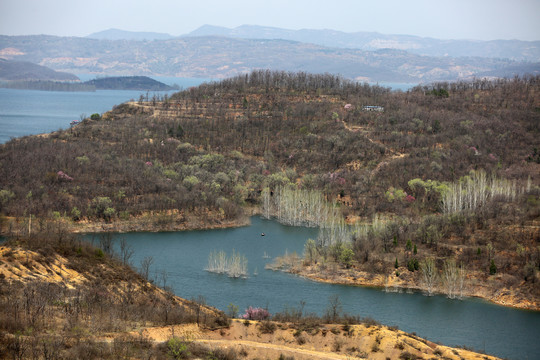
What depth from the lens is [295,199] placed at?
239 feet

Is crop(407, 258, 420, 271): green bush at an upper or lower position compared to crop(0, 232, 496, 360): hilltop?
lower

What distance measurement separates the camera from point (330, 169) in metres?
89.0

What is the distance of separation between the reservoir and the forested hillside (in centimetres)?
400

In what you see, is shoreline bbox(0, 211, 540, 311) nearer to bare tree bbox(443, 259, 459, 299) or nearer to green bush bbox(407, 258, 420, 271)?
green bush bbox(407, 258, 420, 271)

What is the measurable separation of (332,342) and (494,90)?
91680 mm

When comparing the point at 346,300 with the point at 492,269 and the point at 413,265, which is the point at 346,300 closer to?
the point at 413,265

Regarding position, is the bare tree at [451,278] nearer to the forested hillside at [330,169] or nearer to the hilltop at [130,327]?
the forested hillside at [330,169]

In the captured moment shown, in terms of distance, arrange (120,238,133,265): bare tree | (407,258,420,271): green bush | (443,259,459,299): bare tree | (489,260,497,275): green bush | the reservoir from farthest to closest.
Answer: (407,258,420,271): green bush < (489,260,497,275): green bush < (443,259,459,299): bare tree < (120,238,133,265): bare tree < the reservoir

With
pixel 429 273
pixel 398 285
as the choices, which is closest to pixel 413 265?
pixel 429 273

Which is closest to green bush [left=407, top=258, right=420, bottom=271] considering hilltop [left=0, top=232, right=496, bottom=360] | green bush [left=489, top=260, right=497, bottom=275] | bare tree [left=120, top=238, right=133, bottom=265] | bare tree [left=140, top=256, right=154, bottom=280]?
green bush [left=489, top=260, right=497, bottom=275]

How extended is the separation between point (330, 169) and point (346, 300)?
42183mm

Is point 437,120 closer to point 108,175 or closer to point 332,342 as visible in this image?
point 108,175

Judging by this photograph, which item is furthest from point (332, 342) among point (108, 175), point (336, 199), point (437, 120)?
point (437, 120)

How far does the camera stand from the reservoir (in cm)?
4194
